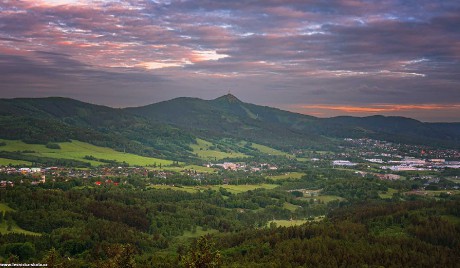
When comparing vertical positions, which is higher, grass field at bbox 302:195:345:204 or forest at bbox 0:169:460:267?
forest at bbox 0:169:460:267

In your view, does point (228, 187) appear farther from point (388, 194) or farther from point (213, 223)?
point (388, 194)

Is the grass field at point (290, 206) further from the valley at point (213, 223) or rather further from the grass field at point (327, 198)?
the grass field at point (327, 198)

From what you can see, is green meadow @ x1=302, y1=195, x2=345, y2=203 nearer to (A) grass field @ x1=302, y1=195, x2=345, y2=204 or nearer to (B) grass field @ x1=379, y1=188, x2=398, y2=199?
(A) grass field @ x1=302, y1=195, x2=345, y2=204

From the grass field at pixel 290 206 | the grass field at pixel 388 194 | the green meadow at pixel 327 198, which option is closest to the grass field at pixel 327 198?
the green meadow at pixel 327 198

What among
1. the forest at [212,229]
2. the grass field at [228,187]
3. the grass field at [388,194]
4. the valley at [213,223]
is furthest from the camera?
the grass field at [228,187]

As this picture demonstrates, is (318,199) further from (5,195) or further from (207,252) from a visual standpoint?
(207,252)

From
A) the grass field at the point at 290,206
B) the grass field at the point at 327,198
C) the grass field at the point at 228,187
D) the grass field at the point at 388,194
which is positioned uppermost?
the grass field at the point at 388,194

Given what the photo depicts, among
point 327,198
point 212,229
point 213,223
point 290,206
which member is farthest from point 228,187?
point 212,229

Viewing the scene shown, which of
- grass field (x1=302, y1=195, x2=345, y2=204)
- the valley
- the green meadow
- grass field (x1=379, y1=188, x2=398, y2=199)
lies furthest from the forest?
grass field (x1=379, y1=188, x2=398, y2=199)

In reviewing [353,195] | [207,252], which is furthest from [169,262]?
[353,195]

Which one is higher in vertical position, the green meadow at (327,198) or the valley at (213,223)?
the valley at (213,223)

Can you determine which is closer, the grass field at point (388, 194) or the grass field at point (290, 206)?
the grass field at point (290, 206)
